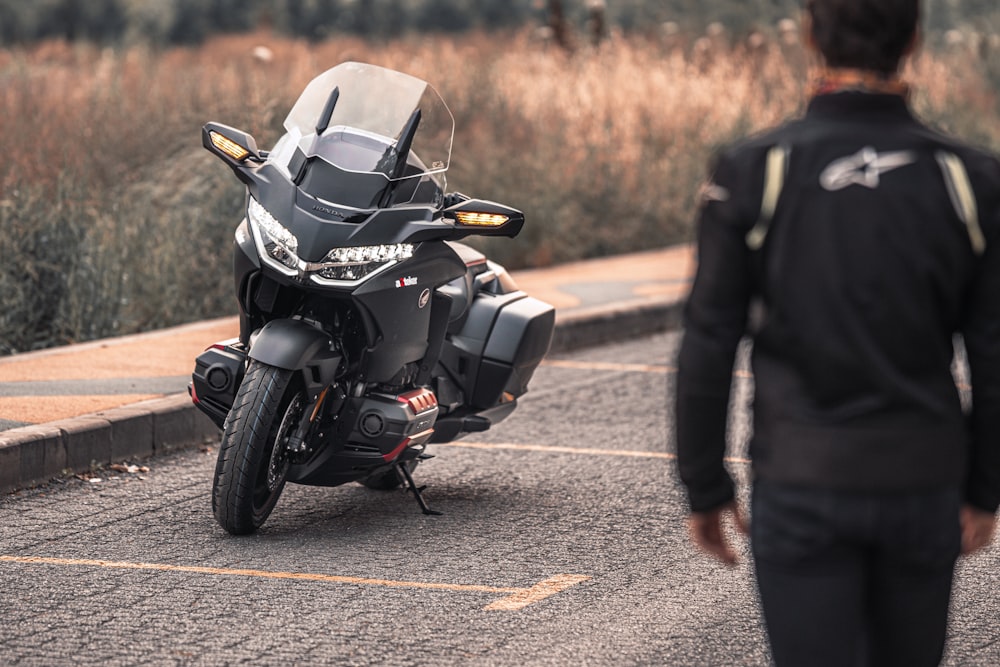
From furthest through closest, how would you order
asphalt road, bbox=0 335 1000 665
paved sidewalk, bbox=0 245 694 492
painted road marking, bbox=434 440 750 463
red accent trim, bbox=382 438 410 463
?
painted road marking, bbox=434 440 750 463 < paved sidewalk, bbox=0 245 694 492 < red accent trim, bbox=382 438 410 463 < asphalt road, bbox=0 335 1000 665

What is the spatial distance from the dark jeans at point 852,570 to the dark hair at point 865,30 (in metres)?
0.71

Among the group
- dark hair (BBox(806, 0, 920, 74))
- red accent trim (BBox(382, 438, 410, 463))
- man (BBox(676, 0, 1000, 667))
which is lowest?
red accent trim (BBox(382, 438, 410, 463))

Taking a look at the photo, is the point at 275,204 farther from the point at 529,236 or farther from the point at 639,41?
the point at 639,41

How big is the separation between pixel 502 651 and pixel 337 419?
1.50 m

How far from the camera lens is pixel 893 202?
106 inches

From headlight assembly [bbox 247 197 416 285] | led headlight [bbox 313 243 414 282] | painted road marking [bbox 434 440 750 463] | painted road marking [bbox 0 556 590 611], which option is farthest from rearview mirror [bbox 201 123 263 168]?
painted road marking [bbox 434 440 750 463]

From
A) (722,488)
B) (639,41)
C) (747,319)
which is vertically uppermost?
(747,319)

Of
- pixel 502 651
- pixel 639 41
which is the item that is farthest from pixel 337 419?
pixel 639 41

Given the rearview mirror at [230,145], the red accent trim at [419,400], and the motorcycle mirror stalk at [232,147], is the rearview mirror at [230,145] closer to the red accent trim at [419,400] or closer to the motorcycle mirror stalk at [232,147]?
the motorcycle mirror stalk at [232,147]

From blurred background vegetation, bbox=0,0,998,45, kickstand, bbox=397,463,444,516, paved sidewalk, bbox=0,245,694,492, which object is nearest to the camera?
kickstand, bbox=397,463,444,516

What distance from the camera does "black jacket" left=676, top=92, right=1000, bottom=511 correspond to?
2.71 metres

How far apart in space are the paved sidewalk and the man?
2.19 metres

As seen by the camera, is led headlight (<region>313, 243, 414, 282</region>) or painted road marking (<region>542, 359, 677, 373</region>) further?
painted road marking (<region>542, 359, 677, 373</region>)

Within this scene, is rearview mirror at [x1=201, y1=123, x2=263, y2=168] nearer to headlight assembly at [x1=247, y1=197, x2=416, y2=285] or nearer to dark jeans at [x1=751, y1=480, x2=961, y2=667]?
headlight assembly at [x1=247, y1=197, x2=416, y2=285]
